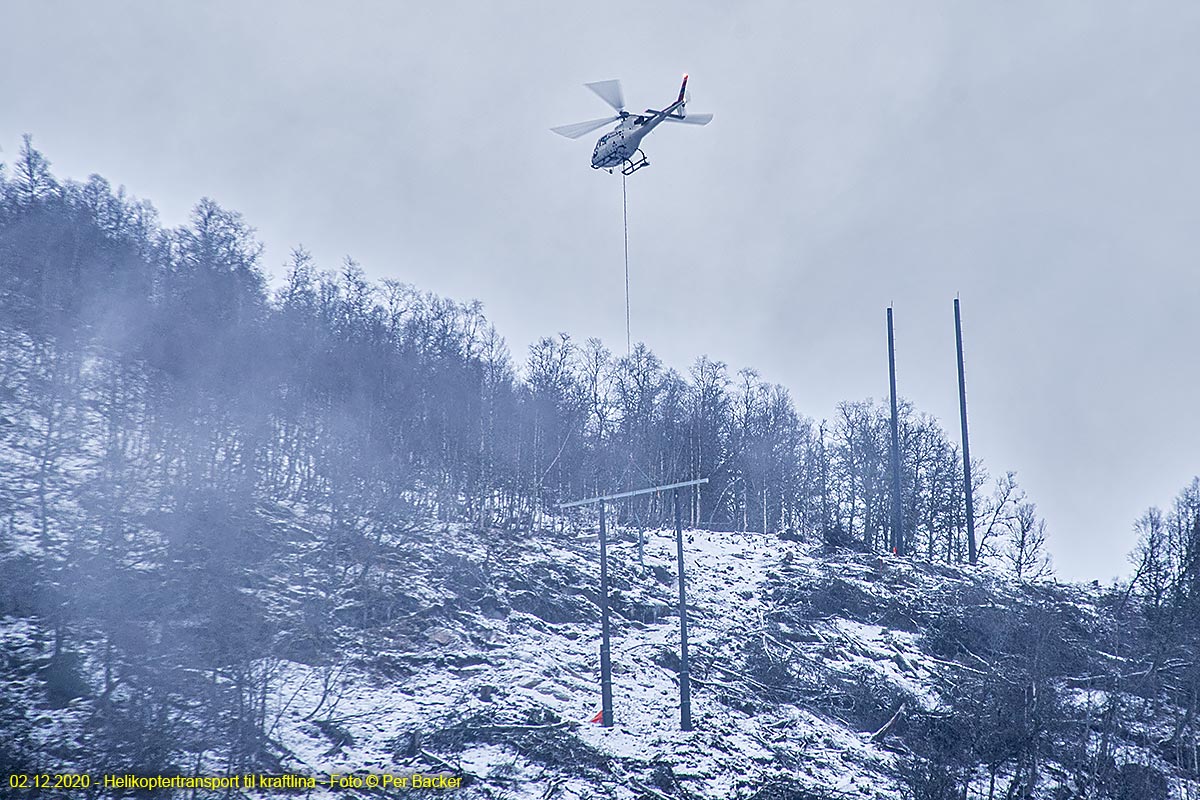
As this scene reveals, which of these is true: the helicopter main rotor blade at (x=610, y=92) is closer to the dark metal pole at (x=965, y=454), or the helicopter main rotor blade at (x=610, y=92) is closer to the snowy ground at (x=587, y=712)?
the snowy ground at (x=587, y=712)

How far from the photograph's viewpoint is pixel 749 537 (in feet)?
127

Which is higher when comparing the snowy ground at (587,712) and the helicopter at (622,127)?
the helicopter at (622,127)

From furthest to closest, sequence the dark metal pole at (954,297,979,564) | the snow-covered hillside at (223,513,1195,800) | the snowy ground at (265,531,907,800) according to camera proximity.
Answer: the dark metal pole at (954,297,979,564), the snow-covered hillside at (223,513,1195,800), the snowy ground at (265,531,907,800)

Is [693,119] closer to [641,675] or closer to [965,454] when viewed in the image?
[641,675]

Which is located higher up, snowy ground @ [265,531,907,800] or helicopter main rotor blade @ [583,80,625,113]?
helicopter main rotor blade @ [583,80,625,113]

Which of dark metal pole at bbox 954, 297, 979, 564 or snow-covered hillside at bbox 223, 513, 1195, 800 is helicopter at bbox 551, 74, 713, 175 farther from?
dark metal pole at bbox 954, 297, 979, 564

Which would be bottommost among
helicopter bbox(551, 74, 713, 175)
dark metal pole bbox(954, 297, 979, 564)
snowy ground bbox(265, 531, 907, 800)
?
snowy ground bbox(265, 531, 907, 800)

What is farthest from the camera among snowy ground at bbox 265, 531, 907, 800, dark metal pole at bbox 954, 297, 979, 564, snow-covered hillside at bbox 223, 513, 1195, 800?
dark metal pole at bbox 954, 297, 979, 564

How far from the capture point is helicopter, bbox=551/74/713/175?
18094 mm

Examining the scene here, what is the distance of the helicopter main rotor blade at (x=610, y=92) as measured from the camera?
60.6 ft

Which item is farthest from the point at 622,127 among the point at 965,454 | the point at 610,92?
the point at 965,454

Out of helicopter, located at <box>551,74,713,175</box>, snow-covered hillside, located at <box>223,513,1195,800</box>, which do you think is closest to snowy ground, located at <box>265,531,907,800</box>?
snow-covered hillside, located at <box>223,513,1195,800</box>

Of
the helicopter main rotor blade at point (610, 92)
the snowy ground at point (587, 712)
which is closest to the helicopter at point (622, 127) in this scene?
the helicopter main rotor blade at point (610, 92)

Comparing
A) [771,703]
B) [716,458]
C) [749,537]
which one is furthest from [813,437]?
[771,703]
